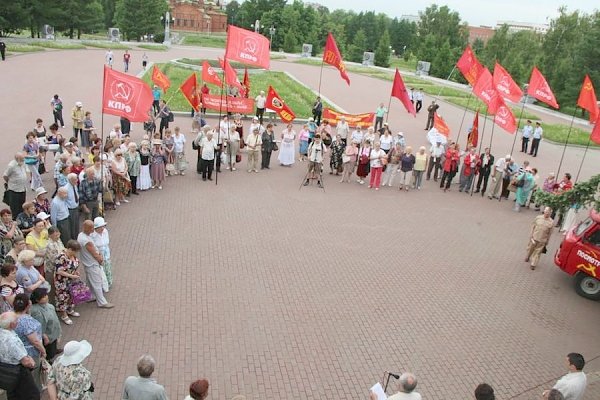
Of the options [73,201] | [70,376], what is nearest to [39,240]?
[73,201]

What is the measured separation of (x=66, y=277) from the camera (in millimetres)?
8688

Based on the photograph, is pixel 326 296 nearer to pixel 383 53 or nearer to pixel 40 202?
pixel 40 202

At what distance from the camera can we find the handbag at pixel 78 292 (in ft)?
29.3

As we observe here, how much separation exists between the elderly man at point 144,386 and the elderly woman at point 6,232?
4549 millimetres

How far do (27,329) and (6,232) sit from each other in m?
3.12

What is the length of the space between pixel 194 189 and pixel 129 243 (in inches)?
169

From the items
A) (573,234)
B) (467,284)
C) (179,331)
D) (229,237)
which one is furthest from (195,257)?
(573,234)

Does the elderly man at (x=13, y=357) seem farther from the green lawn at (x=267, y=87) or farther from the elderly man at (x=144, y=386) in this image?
the green lawn at (x=267, y=87)

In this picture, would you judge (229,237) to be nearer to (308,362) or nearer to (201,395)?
(308,362)

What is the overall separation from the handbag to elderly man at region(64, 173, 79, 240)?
100 inches

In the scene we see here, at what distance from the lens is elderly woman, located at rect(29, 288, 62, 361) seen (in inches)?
273

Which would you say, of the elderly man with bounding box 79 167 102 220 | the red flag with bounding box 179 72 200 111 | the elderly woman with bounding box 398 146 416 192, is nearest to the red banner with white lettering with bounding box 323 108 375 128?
the elderly woman with bounding box 398 146 416 192

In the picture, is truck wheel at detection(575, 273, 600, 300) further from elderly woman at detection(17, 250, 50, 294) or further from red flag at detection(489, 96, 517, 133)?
elderly woman at detection(17, 250, 50, 294)

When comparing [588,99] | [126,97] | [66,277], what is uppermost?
[588,99]
